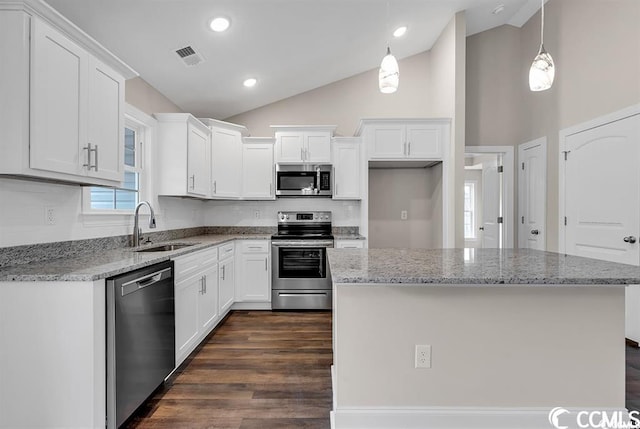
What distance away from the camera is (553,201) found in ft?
12.9

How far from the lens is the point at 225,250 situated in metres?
3.68

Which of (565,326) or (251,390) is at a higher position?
(565,326)

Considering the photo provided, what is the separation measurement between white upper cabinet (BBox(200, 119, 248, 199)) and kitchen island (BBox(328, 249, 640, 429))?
2.84 m

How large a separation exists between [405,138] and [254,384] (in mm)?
3109

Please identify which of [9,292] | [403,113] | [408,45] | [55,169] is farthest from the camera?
[403,113]

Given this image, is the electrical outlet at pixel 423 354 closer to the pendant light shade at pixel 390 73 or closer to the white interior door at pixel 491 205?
the pendant light shade at pixel 390 73

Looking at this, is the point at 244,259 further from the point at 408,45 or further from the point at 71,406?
the point at 408,45

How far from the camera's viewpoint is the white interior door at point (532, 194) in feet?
13.3

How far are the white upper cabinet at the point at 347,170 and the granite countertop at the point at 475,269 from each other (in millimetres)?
2094

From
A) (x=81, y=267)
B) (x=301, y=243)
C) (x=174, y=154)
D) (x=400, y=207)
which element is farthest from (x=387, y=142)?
(x=81, y=267)

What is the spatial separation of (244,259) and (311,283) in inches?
34.5

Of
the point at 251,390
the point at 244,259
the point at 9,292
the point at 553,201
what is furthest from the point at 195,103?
the point at 553,201

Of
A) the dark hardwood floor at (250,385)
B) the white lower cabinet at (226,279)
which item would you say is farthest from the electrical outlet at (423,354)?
the white lower cabinet at (226,279)

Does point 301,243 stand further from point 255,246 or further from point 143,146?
point 143,146
